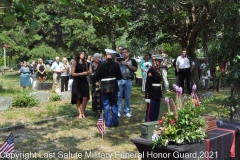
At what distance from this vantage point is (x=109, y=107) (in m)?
8.27

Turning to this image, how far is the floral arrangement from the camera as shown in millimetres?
4117

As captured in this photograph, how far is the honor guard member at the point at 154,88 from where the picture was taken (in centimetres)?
752

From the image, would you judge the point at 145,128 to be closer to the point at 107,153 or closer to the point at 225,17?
the point at 107,153

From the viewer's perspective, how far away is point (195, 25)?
52.0 feet

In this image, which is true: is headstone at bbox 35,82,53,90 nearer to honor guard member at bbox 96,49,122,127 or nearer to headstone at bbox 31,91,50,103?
headstone at bbox 31,91,50,103

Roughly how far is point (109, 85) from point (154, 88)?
3.72 ft

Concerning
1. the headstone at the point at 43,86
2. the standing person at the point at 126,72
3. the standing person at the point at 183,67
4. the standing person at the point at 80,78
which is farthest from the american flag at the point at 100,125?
the headstone at the point at 43,86

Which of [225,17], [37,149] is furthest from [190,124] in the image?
[37,149]

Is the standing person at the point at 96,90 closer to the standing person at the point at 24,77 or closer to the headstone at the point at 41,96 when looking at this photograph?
the headstone at the point at 41,96

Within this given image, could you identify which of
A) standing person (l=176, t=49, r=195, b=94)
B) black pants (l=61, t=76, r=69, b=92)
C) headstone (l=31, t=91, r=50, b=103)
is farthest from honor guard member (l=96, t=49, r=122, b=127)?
black pants (l=61, t=76, r=69, b=92)

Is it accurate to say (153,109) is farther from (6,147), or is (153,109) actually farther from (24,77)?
(24,77)

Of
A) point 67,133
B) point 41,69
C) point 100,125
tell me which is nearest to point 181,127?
point 100,125

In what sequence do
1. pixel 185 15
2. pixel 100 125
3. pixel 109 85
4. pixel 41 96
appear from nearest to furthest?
pixel 100 125 → pixel 109 85 → pixel 41 96 → pixel 185 15

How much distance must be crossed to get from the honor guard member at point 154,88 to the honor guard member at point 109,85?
890 millimetres
